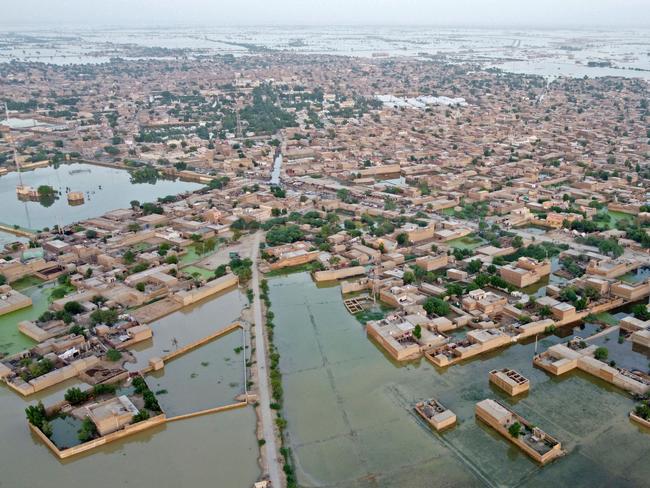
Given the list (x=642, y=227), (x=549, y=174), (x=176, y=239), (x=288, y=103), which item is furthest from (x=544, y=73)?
(x=176, y=239)

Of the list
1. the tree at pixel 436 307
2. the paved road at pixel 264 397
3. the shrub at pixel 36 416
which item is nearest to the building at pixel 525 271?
the tree at pixel 436 307

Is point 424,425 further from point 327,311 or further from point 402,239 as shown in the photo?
point 402,239

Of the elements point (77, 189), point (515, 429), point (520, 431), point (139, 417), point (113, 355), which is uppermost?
point (515, 429)

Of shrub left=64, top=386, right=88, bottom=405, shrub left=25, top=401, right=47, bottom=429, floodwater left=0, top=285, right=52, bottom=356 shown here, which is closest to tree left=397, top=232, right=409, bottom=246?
floodwater left=0, top=285, right=52, bottom=356

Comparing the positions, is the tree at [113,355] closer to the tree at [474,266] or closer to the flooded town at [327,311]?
the flooded town at [327,311]

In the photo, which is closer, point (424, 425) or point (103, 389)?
point (424, 425)

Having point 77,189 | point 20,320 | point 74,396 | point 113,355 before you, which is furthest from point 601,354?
point 77,189

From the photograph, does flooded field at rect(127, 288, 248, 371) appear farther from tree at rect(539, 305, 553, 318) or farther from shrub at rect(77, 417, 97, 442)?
tree at rect(539, 305, 553, 318)
